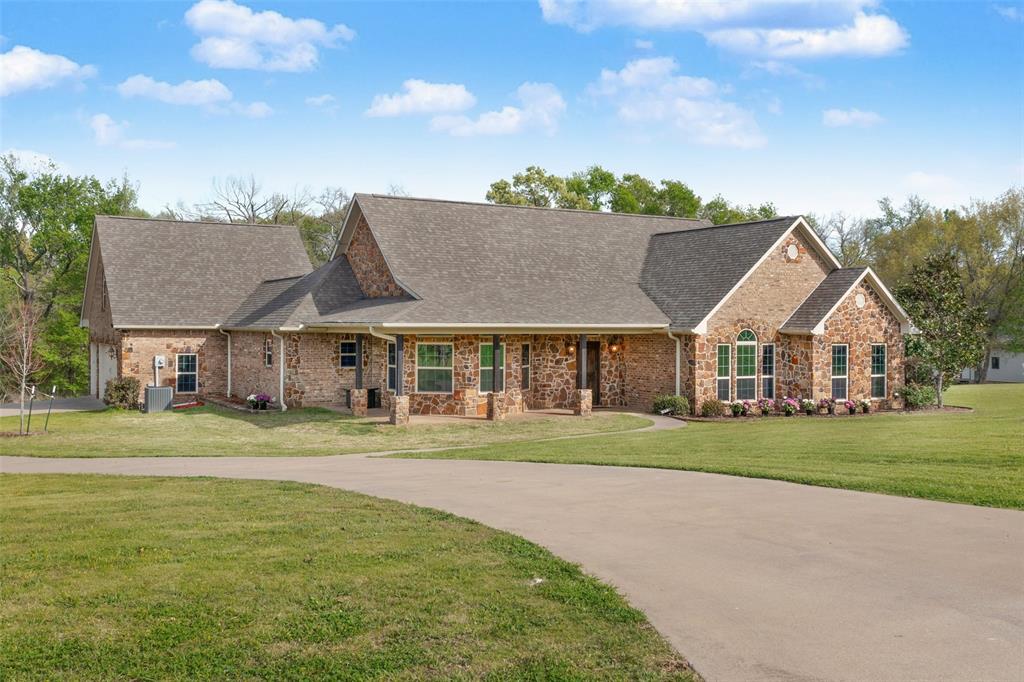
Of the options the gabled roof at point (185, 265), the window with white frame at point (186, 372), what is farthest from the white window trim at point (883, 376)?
the window with white frame at point (186, 372)

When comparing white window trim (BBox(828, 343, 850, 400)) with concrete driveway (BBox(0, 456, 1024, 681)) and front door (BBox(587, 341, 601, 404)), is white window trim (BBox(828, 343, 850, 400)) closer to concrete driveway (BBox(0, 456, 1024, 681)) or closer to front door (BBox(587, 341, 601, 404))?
front door (BBox(587, 341, 601, 404))

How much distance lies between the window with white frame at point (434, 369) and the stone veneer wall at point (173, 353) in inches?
400

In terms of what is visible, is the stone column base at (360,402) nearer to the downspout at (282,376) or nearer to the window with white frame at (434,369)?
the window with white frame at (434,369)

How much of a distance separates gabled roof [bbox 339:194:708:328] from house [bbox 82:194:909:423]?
0.24 feet

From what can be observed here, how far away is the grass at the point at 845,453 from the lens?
12.9m

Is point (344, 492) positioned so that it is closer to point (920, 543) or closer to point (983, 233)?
point (920, 543)

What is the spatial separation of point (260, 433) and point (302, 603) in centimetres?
1611

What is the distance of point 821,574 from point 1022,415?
20727 millimetres

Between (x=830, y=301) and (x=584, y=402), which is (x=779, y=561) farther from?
(x=830, y=301)

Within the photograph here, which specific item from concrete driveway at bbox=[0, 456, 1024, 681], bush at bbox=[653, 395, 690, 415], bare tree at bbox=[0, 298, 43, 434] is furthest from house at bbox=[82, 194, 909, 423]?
concrete driveway at bbox=[0, 456, 1024, 681]

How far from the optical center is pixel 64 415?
27906mm

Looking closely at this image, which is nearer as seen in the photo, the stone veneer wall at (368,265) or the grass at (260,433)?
the grass at (260,433)

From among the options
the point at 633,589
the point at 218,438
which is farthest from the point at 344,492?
the point at 218,438

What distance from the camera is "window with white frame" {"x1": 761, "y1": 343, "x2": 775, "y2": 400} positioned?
27.6 meters
